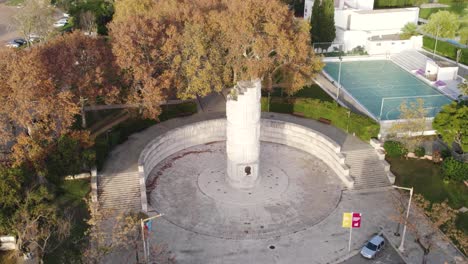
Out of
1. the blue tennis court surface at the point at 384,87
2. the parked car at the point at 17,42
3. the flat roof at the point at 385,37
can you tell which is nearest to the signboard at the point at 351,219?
the blue tennis court surface at the point at 384,87

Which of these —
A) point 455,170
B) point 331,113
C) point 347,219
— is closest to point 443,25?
point 331,113

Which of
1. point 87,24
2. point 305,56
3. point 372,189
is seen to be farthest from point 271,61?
point 87,24

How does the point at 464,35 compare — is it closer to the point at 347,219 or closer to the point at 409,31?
the point at 409,31

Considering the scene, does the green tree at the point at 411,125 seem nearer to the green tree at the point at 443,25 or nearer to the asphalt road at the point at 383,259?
the asphalt road at the point at 383,259

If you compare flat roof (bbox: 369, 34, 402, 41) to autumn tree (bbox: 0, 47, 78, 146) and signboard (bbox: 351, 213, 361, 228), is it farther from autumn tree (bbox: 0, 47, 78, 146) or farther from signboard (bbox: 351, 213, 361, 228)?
autumn tree (bbox: 0, 47, 78, 146)

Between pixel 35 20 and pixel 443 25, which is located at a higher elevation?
pixel 443 25
